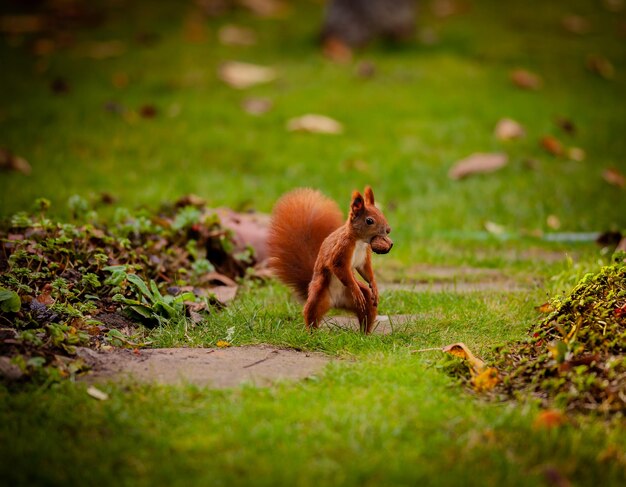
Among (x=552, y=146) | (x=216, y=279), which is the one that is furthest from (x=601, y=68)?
(x=216, y=279)

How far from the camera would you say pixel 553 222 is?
6727mm

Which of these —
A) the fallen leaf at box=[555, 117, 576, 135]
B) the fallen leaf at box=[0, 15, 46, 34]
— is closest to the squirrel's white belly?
the fallen leaf at box=[555, 117, 576, 135]

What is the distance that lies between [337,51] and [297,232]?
20.6ft

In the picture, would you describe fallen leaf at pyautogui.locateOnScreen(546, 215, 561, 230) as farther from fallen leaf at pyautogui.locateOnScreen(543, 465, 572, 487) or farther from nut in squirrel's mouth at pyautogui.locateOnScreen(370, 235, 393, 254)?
fallen leaf at pyautogui.locateOnScreen(543, 465, 572, 487)

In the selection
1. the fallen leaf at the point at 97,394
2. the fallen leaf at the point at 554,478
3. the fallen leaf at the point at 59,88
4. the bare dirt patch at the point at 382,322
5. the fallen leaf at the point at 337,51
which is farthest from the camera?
the fallen leaf at the point at 337,51

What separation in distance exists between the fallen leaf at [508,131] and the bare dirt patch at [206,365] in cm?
514

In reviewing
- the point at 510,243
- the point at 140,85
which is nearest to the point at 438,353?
the point at 510,243

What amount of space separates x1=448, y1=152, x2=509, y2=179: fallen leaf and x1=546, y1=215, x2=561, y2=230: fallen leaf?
102 cm

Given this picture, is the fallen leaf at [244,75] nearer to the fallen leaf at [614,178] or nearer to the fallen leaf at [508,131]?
the fallen leaf at [508,131]

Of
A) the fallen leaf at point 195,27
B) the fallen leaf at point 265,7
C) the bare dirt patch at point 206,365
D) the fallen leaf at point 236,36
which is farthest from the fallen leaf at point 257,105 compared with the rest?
the bare dirt patch at point 206,365

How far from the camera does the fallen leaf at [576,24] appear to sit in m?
11.8

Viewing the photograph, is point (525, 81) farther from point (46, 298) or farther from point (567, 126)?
point (46, 298)

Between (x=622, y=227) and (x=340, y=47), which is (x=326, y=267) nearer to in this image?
(x=622, y=227)

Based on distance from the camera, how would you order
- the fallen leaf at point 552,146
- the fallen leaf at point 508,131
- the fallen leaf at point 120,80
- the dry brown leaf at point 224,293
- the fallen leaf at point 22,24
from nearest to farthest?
1. the dry brown leaf at point 224,293
2. the fallen leaf at point 552,146
3. the fallen leaf at point 508,131
4. the fallen leaf at point 120,80
5. the fallen leaf at point 22,24
